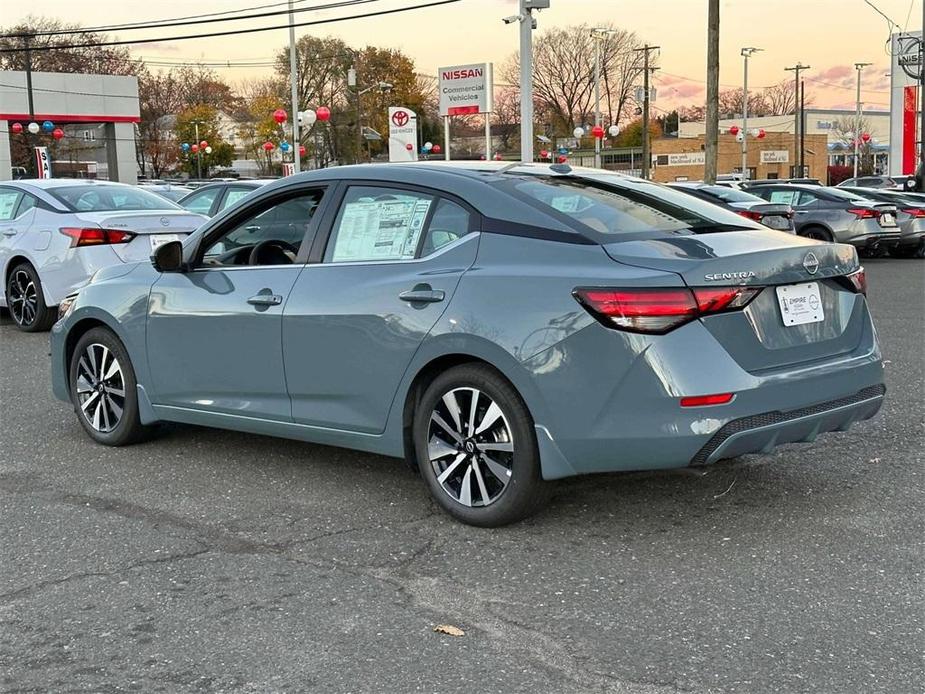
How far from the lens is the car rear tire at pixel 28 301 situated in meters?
11.0

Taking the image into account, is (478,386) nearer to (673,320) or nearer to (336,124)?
(673,320)

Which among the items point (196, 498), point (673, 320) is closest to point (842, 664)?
point (673, 320)

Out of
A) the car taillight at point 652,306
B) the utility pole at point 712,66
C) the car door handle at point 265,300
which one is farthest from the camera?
the utility pole at point 712,66

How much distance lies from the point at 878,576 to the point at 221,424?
127 inches

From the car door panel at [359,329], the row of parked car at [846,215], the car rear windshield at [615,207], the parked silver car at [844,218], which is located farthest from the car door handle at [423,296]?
the parked silver car at [844,218]

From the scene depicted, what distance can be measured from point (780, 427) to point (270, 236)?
273 centimetres

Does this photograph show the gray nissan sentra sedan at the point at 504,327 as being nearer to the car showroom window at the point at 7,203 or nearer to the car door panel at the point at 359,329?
the car door panel at the point at 359,329

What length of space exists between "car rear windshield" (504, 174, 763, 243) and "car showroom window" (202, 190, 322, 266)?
3.66ft

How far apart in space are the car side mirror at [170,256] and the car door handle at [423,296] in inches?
62.6

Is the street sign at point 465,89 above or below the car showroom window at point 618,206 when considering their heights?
above

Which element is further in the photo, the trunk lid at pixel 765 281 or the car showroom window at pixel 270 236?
the car showroom window at pixel 270 236

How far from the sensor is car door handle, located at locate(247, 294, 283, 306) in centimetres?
515

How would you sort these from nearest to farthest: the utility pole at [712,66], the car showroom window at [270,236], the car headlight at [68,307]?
the car showroom window at [270,236]
the car headlight at [68,307]
the utility pole at [712,66]

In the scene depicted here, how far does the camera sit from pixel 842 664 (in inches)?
126
